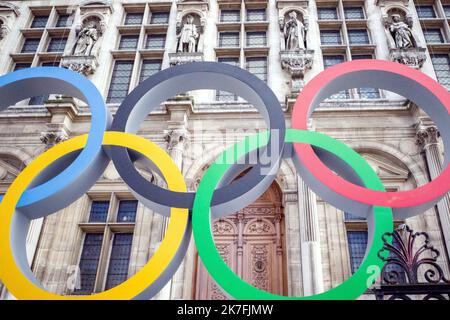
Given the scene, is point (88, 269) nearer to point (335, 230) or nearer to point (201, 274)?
point (201, 274)

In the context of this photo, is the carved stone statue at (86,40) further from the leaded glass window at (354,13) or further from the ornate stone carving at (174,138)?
the leaded glass window at (354,13)

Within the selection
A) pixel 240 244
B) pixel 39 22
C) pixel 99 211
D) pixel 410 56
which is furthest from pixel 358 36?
pixel 39 22

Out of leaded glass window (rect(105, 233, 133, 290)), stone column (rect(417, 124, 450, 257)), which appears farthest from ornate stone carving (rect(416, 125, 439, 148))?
leaded glass window (rect(105, 233, 133, 290))

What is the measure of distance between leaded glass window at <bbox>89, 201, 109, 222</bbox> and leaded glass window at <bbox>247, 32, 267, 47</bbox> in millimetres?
9035

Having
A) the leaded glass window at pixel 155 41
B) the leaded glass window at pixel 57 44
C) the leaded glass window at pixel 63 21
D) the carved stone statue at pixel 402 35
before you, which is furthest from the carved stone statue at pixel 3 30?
the carved stone statue at pixel 402 35

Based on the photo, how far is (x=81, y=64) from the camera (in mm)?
15289

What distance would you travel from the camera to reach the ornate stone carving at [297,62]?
14.4 meters

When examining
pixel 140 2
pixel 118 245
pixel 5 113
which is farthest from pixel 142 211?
pixel 140 2

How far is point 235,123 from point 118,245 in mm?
5788

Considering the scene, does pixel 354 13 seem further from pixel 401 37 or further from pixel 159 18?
pixel 159 18

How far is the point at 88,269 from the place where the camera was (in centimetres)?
1198
